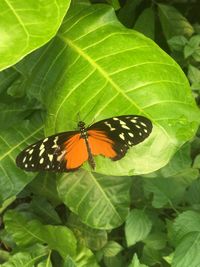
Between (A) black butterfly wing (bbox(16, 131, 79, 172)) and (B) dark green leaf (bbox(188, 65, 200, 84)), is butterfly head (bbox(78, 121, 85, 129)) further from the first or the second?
(B) dark green leaf (bbox(188, 65, 200, 84))

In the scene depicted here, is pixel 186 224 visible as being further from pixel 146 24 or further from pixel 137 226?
pixel 146 24

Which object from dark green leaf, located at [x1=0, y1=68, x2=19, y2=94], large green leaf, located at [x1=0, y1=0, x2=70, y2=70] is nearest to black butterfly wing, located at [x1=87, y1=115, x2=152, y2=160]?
large green leaf, located at [x1=0, y1=0, x2=70, y2=70]

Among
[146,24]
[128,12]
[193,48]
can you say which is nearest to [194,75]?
[193,48]

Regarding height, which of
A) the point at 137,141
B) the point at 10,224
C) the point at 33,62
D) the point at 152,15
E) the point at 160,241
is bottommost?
the point at 160,241

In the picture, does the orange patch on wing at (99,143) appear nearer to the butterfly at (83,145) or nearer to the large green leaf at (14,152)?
the butterfly at (83,145)

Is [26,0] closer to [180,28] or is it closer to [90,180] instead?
[90,180]

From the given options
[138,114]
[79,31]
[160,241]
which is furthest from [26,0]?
[160,241]

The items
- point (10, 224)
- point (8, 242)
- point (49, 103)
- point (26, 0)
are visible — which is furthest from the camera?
point (8, 242)

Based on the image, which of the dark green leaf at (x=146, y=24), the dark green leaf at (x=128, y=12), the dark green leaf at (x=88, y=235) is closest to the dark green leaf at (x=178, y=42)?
the dark green leaf at (x=146, y=24)
